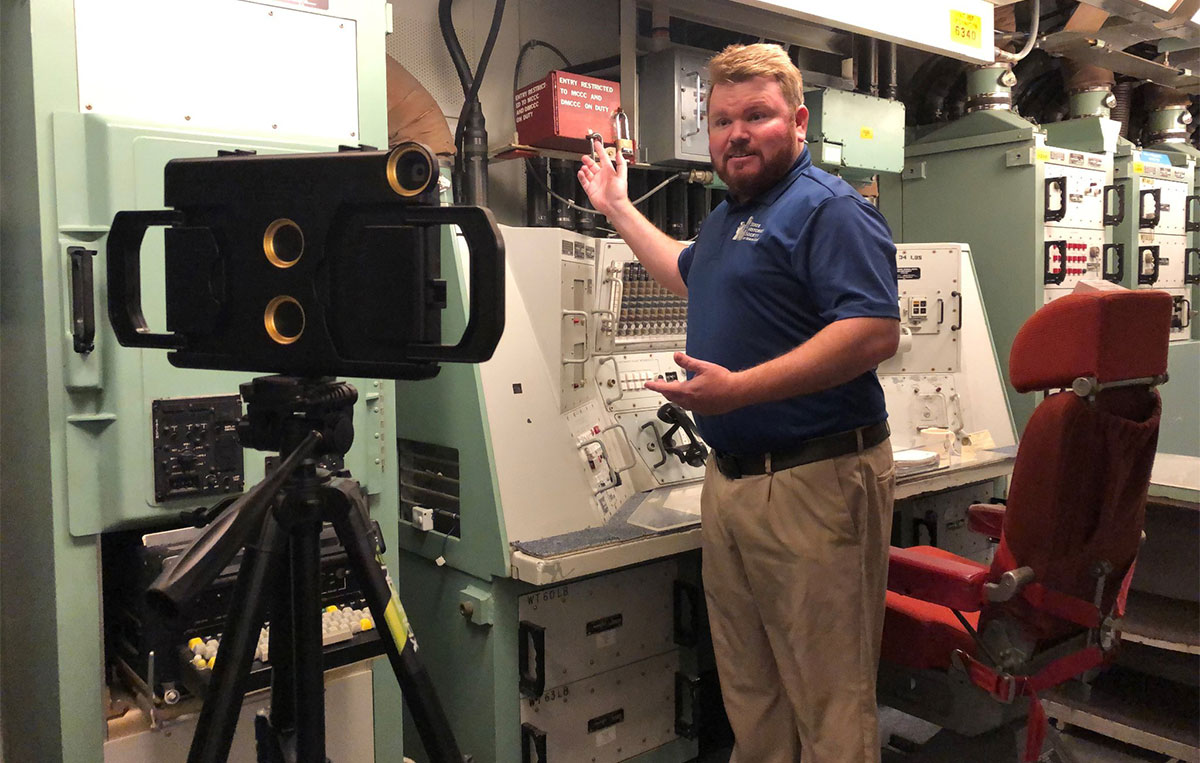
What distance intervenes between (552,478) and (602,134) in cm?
127

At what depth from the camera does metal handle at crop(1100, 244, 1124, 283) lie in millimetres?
4500

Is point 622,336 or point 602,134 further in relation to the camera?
point 602,134

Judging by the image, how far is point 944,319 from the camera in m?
3.71

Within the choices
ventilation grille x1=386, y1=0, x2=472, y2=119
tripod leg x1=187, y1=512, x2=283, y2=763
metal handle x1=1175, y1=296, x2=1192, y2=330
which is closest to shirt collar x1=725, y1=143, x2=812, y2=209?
tripod leg x1=187, y1=512, x2=283, y2=763

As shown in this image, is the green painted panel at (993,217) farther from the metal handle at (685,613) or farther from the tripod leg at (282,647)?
the tripod leg at (282,647)

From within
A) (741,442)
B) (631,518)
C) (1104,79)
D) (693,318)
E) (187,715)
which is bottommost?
(187,715)

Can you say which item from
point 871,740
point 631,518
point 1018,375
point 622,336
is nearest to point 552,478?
point 631,518

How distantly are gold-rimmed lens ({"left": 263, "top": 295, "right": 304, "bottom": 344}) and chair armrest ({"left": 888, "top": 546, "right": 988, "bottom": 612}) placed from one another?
1525 mm

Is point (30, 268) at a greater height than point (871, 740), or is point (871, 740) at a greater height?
point (30, 268)

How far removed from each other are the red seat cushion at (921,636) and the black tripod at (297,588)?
134 centimetres

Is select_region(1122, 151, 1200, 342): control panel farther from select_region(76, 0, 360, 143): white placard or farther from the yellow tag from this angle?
select_region(76, 0, 360, 143): white placard

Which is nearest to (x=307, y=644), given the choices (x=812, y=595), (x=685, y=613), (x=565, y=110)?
(x=812, y=595)

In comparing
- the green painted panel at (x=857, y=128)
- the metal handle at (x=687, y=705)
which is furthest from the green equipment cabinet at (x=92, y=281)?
the green painted panel at (x=857, y=128)

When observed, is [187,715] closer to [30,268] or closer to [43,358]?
[43,358]
